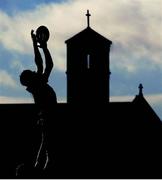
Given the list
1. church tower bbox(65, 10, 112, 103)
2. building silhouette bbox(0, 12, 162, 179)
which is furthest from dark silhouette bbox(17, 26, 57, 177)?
church tower bbox(65, 10, 112, 103)

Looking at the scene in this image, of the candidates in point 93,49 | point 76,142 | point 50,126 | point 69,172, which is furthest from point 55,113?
point 93,49

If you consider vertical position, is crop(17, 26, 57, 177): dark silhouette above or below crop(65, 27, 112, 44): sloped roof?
below

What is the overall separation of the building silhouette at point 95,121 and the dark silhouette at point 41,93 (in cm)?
2832

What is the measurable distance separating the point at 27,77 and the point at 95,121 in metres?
36.3

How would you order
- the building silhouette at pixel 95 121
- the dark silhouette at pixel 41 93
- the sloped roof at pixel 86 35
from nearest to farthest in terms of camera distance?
the dark silhouette at pixel 41 93 → the building silhouette at pixel 95 121 → the sloped roof at pixel 86 35

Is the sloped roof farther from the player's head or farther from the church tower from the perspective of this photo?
the player's head

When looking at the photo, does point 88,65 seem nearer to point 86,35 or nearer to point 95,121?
point 86,35

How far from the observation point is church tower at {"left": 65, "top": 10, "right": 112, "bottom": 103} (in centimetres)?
4275

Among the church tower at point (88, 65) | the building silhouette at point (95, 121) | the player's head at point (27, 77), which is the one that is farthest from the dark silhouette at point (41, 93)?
the church tower at point (88, 65)

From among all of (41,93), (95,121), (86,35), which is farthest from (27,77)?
(95,121)

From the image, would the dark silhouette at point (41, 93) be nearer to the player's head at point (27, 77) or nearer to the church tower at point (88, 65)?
the player's head at point (27, 77)

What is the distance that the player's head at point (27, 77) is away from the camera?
8.11 meters

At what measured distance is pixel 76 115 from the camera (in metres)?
42.5

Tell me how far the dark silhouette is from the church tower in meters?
34.3
